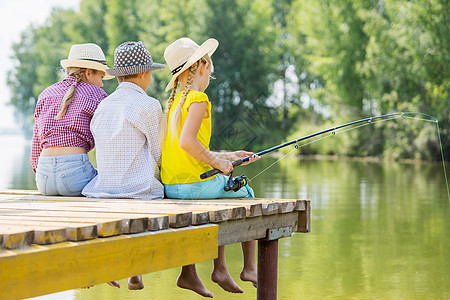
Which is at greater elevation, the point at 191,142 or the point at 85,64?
the point at 85,64

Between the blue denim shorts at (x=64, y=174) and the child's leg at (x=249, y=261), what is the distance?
1038mm

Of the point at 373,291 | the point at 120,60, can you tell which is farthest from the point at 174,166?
the point at 373,291

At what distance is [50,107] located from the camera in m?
4.43

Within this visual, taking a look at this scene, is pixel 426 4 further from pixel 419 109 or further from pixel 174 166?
pixel 174 166

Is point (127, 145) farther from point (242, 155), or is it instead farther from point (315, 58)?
point (315, 58)

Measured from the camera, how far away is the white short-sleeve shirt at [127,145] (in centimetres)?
409

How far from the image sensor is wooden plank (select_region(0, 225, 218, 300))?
247 centimetres

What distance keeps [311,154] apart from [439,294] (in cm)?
2650

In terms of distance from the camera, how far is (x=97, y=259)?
2787 mm

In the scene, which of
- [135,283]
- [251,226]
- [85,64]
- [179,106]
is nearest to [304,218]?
[251,226]

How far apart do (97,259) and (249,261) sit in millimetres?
1687

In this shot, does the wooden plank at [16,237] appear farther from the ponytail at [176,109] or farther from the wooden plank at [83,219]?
the ponytail at [176,109]

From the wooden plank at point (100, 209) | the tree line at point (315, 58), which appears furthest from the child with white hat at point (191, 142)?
the tree line at point (315, 58)

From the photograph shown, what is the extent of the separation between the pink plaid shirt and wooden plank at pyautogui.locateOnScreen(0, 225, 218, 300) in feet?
4.40
